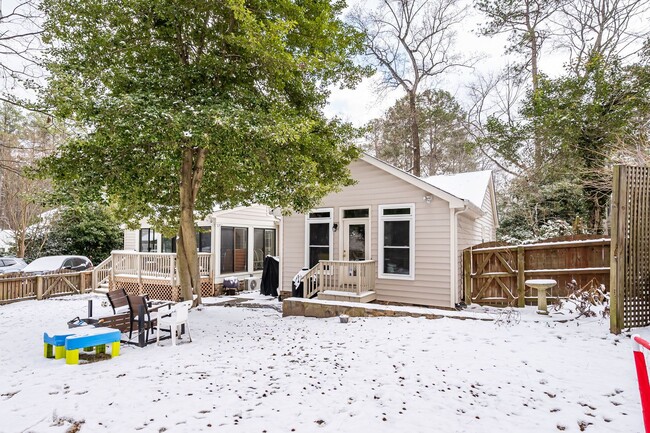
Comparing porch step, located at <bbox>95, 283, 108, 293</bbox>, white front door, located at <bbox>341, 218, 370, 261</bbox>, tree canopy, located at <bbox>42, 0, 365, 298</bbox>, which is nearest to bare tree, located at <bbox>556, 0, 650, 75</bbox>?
white front door, located at <bbox>341, 218, 370, 261</bbox>

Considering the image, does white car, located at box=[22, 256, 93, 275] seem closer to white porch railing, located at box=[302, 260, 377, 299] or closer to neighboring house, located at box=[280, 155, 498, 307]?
neighboring house, located at box=[280, 155, 498, 307]

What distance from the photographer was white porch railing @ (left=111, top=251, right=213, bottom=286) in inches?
479

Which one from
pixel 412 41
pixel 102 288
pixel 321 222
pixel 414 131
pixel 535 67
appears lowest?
pixel 102 288

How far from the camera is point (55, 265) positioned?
558 inches

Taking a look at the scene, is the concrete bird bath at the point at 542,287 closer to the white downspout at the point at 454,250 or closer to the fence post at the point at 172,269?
the white downspout at the point at 454,250

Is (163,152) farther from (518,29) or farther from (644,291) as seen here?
(518,29)

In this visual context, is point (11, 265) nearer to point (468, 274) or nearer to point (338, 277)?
point (338, 277)

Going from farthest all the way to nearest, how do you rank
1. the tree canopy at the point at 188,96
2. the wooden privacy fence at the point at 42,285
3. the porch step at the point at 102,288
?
the porch step at the point at 102,288 < the wooden privacy fence at the point at 42,285 < the tree canopy at the point at 188,96

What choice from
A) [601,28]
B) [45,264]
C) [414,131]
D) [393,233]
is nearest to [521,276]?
[393,233]

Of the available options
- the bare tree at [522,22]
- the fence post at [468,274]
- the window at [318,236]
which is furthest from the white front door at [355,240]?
the bare tree at [522,22]

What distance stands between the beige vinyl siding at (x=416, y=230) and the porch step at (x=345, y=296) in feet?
1.76

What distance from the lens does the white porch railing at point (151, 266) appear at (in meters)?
12.2

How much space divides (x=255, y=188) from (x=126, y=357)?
4289mm

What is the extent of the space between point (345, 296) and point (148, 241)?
35.2 feet
